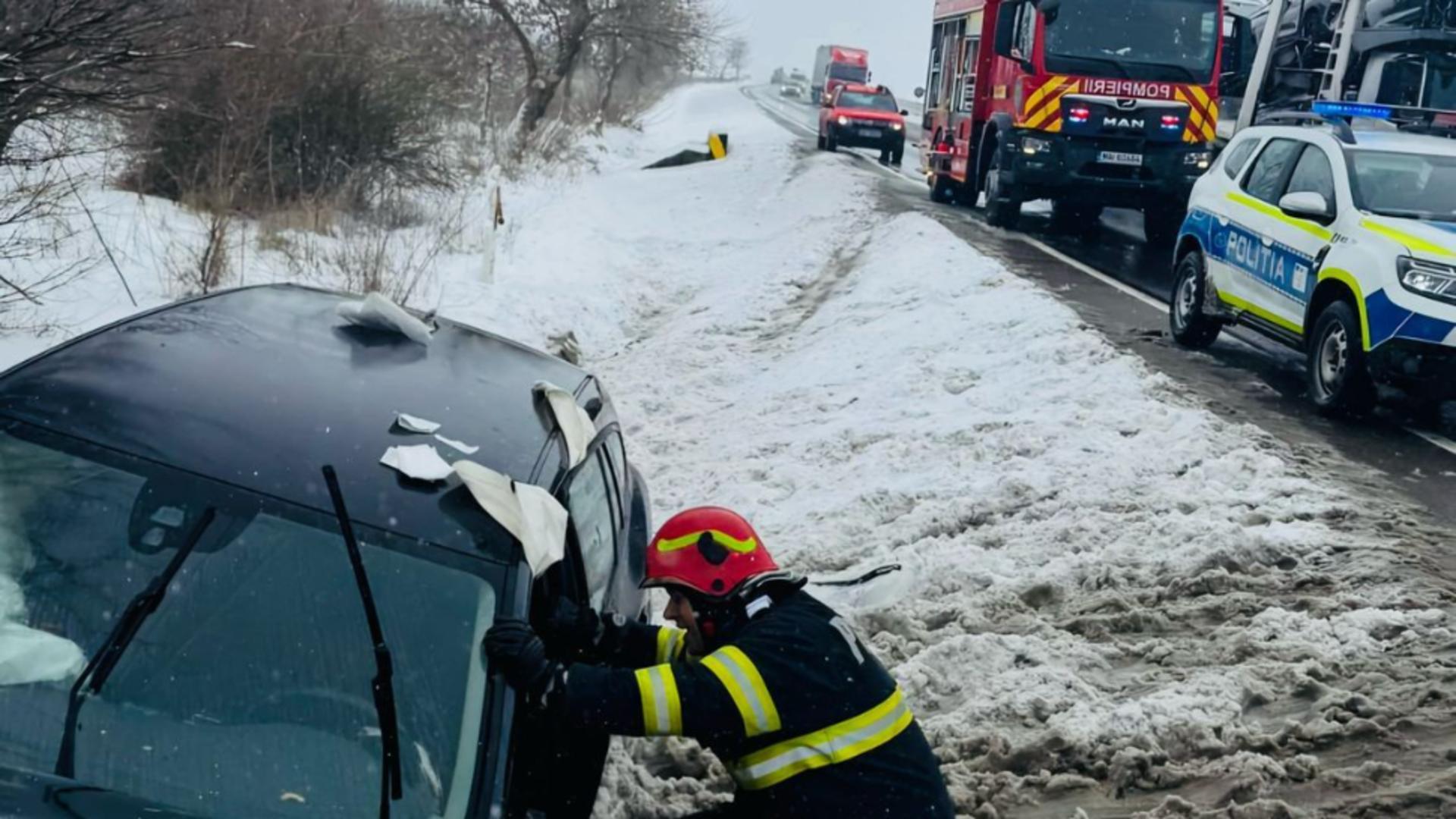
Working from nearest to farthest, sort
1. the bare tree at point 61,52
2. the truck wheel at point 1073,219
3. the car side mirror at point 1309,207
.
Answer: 1. the bare tree at point 61,52
2. the car side mirror at point 1309,207
3. the truck wheel at point 1073,219

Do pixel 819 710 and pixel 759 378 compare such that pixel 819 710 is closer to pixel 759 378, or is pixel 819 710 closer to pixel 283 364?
pixel 283 364

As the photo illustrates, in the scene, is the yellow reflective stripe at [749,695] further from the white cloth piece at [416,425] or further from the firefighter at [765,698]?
the white cloth piece at [416,425]

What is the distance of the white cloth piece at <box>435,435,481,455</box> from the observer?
3.54 metres

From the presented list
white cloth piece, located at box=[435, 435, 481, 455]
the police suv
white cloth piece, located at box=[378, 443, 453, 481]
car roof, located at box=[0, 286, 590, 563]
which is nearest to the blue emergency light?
the police suv

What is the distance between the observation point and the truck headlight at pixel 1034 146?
58.2 ft

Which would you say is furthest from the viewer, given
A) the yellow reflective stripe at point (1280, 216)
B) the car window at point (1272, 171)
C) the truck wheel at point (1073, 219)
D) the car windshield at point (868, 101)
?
the car windshield at point (868, 101)

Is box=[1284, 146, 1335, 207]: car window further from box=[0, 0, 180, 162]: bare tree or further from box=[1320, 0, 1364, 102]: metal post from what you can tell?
box=[1320, 0, 1364, 102]: metal post

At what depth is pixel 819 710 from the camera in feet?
10.7

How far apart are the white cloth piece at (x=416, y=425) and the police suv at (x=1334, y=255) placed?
270 inches

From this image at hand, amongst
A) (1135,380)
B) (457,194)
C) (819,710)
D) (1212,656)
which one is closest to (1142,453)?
(1135,380)

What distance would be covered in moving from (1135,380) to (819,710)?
7263 mm

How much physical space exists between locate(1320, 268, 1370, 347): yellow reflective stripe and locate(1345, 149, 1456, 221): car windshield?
51 cm

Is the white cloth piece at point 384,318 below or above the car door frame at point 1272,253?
above

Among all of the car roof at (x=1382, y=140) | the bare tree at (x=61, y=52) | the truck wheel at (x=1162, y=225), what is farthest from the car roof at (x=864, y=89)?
the bare tree at (x=61, y=52)
